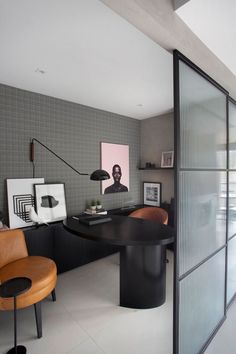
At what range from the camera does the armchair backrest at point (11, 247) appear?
6.39ft

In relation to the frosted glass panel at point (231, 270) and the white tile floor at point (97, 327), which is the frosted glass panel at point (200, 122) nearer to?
the frosted glass panel at point (231, 270)

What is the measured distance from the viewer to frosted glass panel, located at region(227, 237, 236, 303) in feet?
7.13

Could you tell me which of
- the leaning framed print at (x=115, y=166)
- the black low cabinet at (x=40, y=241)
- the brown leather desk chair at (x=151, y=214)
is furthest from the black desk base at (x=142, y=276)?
the leaning framed print at (x=115, y=166)

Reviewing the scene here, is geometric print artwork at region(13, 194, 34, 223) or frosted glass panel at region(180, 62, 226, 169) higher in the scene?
frosted glass panel at region(180, 62, 226, 169)

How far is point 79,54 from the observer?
1.86 metres

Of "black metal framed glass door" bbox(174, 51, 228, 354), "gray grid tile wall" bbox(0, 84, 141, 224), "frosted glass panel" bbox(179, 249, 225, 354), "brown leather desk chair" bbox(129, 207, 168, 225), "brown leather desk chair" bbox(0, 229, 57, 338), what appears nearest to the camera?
"black metal framed glass door" bbox(174, 51, 228, 354)

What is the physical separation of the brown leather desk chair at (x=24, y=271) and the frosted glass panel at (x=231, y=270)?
188cm

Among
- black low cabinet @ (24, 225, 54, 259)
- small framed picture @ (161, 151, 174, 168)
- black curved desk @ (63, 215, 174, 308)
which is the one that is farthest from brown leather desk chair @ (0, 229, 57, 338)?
small framed picture @ (161, 151, 174, 168)

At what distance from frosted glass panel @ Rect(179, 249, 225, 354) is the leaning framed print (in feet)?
7.30

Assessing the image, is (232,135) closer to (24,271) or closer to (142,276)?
(142,276)

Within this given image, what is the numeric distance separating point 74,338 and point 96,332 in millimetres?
196

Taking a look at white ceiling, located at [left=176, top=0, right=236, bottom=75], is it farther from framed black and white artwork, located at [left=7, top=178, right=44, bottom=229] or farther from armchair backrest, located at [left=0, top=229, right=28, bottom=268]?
framed black and white artwork, located at [left=7, top=178, right=44, bottom=229]

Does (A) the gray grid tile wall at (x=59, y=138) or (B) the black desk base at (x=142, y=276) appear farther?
(A) the gray grid tile wall at (x=59, y=138)

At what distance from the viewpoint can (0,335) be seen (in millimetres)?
1739
